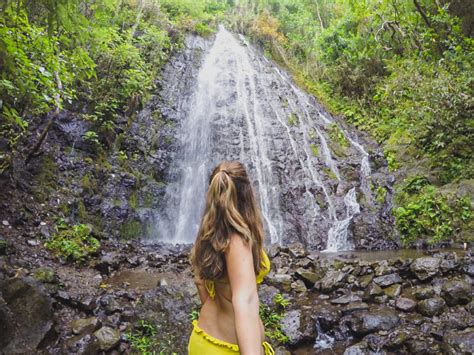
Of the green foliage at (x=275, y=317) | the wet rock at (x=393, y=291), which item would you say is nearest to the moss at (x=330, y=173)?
the wet rock at (x=393, y=291)

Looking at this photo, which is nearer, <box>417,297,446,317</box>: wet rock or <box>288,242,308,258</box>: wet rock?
<box>417,297,446,317</box>: wet rock

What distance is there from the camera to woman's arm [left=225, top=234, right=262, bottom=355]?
1.48 metres

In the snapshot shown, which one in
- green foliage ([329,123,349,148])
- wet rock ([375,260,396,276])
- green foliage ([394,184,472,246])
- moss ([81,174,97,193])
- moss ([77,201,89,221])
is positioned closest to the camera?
wet rock ([375,260,396,276])

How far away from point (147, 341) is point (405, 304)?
12.2 feet

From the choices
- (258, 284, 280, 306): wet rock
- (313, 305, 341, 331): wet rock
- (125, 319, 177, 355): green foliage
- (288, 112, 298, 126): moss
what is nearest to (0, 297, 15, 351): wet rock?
(125, 319, 177, 355): green foliage

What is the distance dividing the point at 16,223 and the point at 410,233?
9428 millimetres

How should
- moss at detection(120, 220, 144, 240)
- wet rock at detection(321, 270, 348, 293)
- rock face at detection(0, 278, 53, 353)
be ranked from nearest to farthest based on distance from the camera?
rock face at detection(0, 278, 53, 353) → wet rock at detection(321, 270, 348, 293) → moss at detection(120, 220, 144, 240)

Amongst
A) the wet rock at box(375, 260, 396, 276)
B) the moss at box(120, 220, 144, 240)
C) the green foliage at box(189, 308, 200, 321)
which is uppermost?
the wet rock at box(375, 260, 396, 276)

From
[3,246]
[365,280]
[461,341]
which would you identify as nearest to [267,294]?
[365,280]

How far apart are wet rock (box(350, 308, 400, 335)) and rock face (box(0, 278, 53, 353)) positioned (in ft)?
13.0

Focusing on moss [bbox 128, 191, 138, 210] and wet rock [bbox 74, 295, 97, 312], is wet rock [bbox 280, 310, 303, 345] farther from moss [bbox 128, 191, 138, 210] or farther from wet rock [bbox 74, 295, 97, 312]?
moss [bbox 128, 191, 138, 210]

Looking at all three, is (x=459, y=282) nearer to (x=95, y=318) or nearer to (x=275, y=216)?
(x=95, y=318)

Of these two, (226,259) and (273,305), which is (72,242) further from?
(226,259)

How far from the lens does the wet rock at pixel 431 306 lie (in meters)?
5.07
